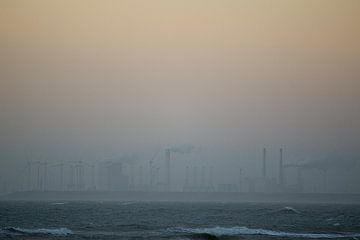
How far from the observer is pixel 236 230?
71375 mm

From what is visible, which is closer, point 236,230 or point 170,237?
point 170,237

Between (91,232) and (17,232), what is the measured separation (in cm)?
688

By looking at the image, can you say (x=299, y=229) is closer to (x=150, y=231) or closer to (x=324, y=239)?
(x=324, y=239)

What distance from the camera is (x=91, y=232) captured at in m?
67.5

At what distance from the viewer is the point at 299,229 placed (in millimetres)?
77375

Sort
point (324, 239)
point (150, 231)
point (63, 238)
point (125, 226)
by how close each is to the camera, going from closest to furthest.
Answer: point (63, 238), point (324, 239), point (150, 231), point (125, 226)

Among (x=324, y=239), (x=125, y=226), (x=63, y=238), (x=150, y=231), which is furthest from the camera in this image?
(x=125, y=226)

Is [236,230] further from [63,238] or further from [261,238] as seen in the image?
[63,238]

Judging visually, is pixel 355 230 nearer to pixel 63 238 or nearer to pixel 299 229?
pixel 299 229

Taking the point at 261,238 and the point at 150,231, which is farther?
the point at 150,231

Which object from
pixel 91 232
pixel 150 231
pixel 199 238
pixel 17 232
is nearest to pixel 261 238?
pixel 199 238

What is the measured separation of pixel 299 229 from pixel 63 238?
2866 cm

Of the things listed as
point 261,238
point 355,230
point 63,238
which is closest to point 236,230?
point 261,238

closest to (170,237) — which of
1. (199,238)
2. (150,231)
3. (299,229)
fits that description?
(199,238)
